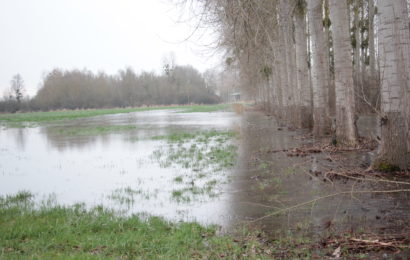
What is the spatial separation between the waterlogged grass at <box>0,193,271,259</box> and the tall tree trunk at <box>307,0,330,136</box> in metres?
10.2

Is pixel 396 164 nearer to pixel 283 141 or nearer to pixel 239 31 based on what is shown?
pixel 239 31

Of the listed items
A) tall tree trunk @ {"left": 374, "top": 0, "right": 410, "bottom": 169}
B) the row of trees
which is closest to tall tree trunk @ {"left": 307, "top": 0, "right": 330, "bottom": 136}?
the row of trees

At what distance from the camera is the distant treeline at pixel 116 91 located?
4331 inches

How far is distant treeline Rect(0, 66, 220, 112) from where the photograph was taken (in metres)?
110

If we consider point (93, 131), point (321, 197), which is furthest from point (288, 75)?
point (321, 197)

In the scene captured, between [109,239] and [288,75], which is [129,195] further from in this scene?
[288,75]

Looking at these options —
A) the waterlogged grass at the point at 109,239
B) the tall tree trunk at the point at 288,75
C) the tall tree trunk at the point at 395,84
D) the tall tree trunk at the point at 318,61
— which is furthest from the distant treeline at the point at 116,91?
the tall tree trunk at the point at 395,84

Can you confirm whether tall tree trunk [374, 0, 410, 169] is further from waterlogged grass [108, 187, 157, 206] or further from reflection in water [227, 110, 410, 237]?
waterlogged grass [108, 187, 157, 206]

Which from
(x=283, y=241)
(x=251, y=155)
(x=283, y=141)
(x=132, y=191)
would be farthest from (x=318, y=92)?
(x=283, y=241)

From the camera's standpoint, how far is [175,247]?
16.8ft

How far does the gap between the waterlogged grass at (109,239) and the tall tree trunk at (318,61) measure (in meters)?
10.2

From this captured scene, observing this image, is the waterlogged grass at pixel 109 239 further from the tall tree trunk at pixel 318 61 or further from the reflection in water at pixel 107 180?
the tall tree trunk at pixel 318 61

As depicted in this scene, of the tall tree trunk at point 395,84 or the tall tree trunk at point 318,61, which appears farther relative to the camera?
the tall tree trunk at point 318,61

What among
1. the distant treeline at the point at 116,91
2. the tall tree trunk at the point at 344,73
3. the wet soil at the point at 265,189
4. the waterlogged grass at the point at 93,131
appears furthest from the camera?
the distant treeline at the point at 116,91
